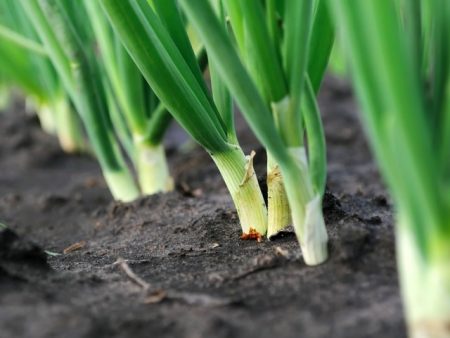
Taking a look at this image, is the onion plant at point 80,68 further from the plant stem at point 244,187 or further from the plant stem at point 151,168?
the plant stem at point 244,187

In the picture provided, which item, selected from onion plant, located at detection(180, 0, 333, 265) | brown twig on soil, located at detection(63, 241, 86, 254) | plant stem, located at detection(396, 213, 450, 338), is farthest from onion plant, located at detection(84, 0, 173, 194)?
plant stem, located at detection(396, 213, 450, 338)

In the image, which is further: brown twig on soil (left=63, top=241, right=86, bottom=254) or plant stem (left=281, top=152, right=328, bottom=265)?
brown twig on soil (left=63, top=241, right=86, bottom=254)

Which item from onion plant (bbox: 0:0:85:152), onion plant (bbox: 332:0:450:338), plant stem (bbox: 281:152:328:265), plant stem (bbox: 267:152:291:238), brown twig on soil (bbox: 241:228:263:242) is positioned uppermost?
onion plant (bbox: 332:0:450:338)

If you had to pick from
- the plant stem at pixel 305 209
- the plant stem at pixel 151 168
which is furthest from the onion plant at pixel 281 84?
the plant stem at pixel 151 168

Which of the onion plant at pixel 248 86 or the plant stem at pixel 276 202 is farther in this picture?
the plant stem at pixel 276 202

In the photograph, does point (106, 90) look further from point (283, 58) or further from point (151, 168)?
point (283, 58)

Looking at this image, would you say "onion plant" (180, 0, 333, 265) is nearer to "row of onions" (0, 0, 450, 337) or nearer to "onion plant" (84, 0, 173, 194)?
"row of onions" (0, 0, 450, 337)

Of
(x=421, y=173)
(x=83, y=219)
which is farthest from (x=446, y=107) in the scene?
(x=83, y=219)

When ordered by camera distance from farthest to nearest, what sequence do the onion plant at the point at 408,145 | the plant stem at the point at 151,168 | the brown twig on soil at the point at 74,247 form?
the plant stem at the point at 151,168 < the brown twig on soil at the point at 74,247 < the onion plant at the point at 408,145
